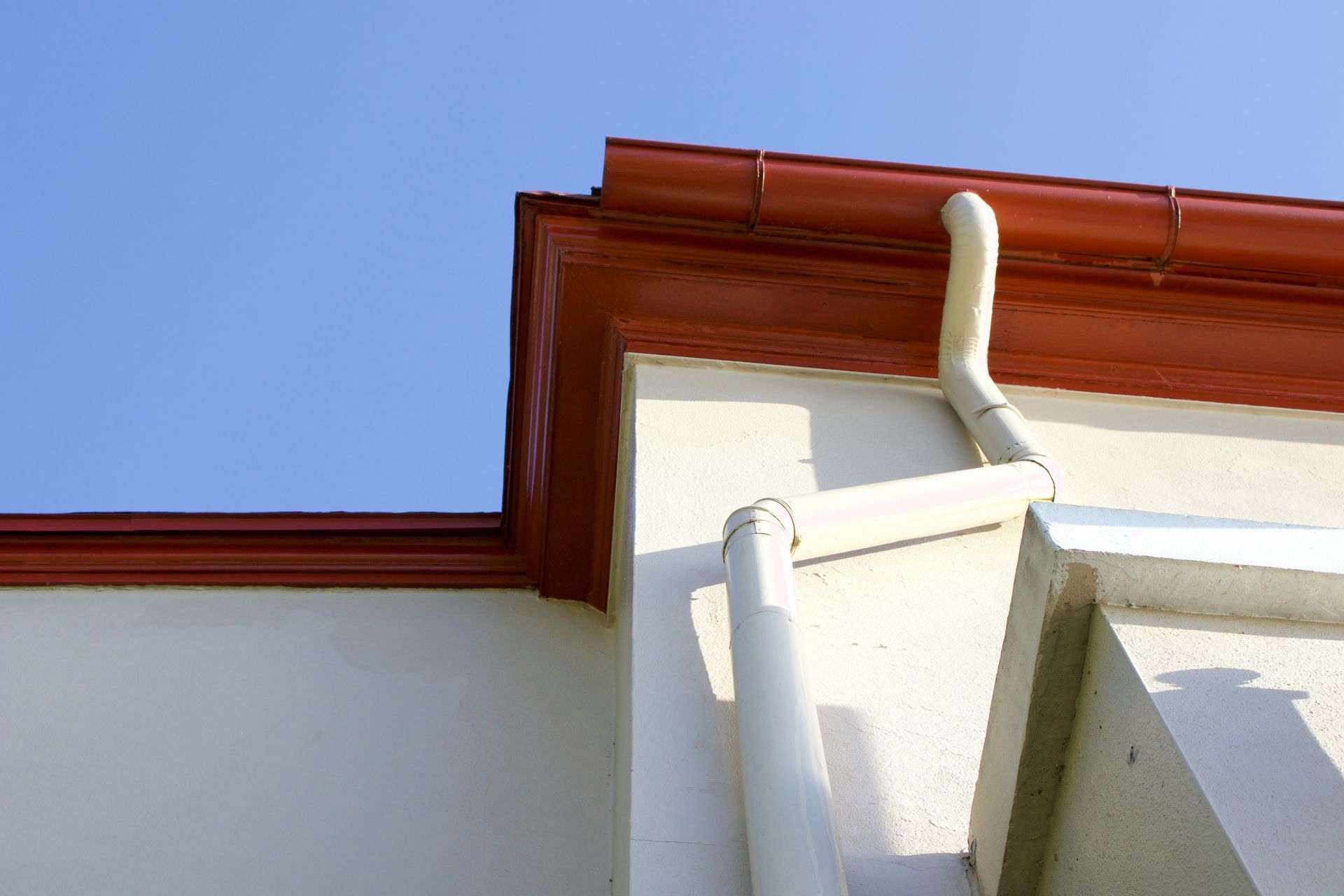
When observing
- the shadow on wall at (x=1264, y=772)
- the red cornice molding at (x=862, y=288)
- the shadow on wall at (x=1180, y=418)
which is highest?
the red cornice molding at (x=862, y=288)

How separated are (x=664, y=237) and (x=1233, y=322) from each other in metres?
1.64

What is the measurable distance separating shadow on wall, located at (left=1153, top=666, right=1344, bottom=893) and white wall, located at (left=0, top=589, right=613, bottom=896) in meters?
2.00

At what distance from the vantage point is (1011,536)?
9.93 ft

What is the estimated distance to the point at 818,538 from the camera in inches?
109

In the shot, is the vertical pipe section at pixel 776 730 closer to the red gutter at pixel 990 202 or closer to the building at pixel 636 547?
the building at pixel 636 547

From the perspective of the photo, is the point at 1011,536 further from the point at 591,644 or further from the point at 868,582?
the point at 591,644

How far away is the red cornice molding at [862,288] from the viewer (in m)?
3.63

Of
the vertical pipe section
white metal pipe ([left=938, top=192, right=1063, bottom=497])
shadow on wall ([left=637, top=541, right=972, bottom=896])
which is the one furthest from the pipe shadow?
white metal pipe ([left=938, top=192, right=1063, bottom=497])

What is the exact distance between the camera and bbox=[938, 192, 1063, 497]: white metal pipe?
134 inches

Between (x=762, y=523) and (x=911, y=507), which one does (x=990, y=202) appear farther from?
(x=762, y=523)

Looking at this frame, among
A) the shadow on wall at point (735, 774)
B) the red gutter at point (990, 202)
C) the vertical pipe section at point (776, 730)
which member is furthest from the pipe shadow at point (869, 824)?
the red gutter at point (990, 202)

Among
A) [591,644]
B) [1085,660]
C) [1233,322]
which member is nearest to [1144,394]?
[1233,322]

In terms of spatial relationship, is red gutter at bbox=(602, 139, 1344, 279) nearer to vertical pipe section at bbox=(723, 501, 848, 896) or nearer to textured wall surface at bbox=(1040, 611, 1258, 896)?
vertical pipe section at bbox=(723, 501, 848, 896)

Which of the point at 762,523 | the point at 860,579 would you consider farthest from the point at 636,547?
the point at 860,579
